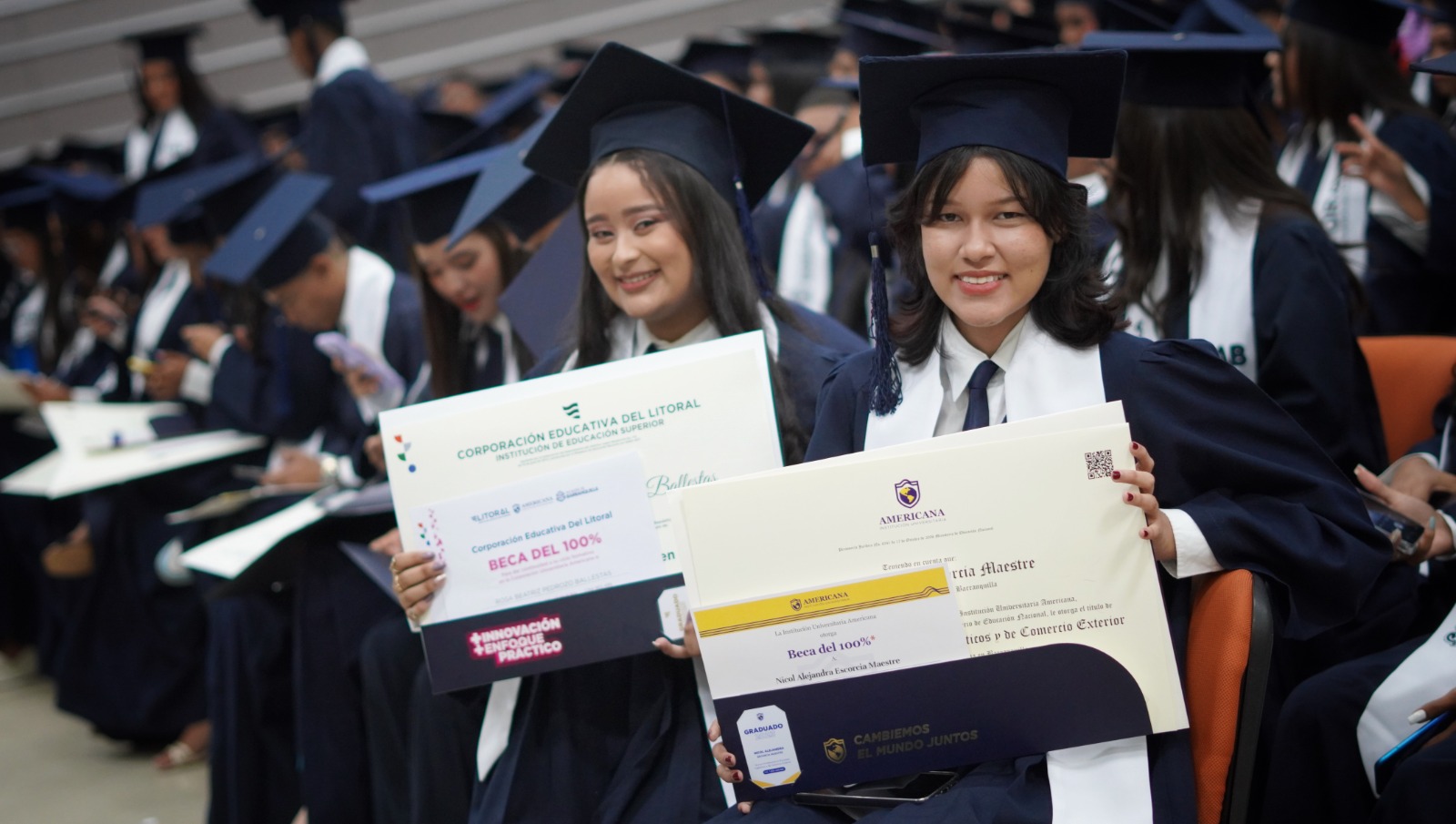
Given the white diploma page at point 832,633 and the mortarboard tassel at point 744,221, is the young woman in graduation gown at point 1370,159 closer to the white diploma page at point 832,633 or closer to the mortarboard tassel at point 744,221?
the mortarboard tassel at point 744,221

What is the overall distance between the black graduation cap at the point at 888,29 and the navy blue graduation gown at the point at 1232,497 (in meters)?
3.43

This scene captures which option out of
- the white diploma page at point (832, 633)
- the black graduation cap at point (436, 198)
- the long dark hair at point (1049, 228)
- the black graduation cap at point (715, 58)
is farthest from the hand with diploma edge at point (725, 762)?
the black graduation cap at point (715, 58)

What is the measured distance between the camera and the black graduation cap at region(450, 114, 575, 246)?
3.52 metres

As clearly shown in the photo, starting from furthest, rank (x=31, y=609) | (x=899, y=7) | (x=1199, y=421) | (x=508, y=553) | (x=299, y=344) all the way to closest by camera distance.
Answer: (x=31, y=609), (x=899, y=7), (x=299, y=344), (x=508, y=553), (x=1199, y=421)

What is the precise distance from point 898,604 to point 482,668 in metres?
0.90

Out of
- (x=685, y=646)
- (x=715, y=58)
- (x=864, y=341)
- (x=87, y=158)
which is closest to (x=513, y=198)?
(x=864, y=341)

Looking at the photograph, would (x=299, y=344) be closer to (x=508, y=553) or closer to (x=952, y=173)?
(x=508, y=553)

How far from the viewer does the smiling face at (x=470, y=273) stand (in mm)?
3697

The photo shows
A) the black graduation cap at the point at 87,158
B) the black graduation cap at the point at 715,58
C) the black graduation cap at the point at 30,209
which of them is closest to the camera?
the black graduation cap at the point at 715,58

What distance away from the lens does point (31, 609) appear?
6941mm

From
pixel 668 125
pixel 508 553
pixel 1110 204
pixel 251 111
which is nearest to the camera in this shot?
pixel 508 553

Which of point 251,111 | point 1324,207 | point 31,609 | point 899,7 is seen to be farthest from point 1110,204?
point 251,111

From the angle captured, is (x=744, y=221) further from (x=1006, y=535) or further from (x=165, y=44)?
(x=165, y=44)

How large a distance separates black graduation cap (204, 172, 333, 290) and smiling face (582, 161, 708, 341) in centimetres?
202
